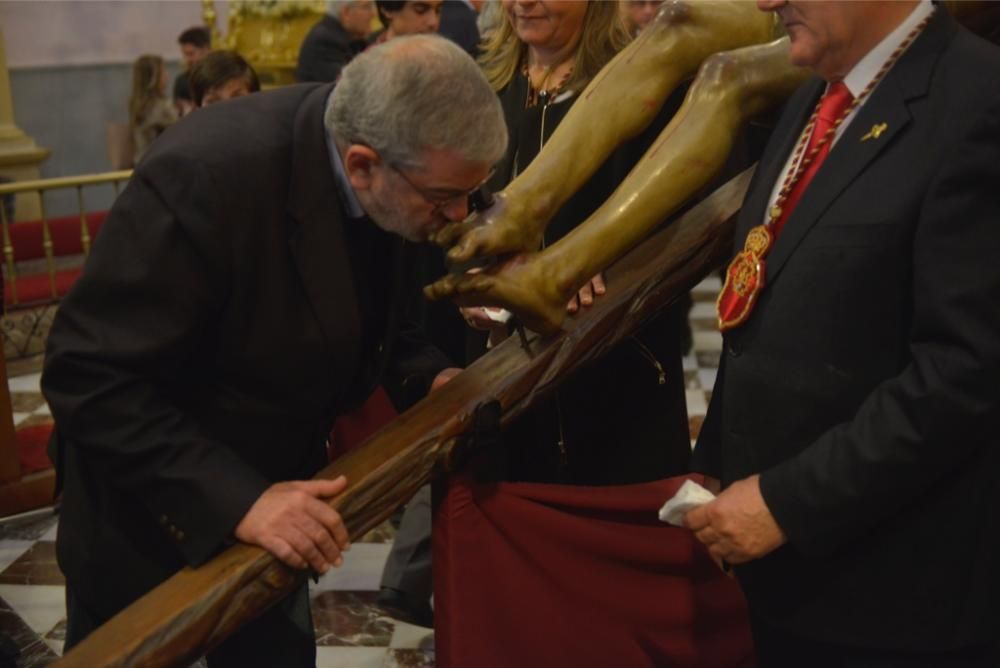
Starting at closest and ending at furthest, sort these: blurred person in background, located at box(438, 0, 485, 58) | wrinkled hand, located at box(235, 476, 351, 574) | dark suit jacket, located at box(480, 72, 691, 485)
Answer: wrinkled hand, located at box(235, 476, 351, 574), dark suit jacket, located at box(480, 72, 691, 485), blurred person in background, located at box(438, 0, 485, 58)

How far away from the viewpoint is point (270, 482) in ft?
6.43

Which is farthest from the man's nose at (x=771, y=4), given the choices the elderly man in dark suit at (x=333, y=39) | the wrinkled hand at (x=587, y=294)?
the elderly man in dark suit at (x=333, y=39)

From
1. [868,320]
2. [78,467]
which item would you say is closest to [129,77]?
[78,467]

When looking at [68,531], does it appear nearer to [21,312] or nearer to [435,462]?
[435,462]

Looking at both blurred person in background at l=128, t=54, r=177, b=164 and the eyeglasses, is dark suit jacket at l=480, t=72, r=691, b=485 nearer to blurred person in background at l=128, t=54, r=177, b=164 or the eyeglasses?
the eyeglasses

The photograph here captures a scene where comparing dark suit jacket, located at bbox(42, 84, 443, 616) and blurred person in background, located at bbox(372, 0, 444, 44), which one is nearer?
dark suit jacket, located at bbox(42, 84, 443, 616)

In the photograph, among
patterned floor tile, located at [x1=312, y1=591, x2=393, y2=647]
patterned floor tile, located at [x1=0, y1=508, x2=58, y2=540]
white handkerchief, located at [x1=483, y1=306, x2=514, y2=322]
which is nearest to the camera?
white handkerchief, located at [x1=483, y1=306, x2=514, y2=322]

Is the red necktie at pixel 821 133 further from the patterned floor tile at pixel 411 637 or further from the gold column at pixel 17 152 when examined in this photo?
the gold column at pixel 17 152

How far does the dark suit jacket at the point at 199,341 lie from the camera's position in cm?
168

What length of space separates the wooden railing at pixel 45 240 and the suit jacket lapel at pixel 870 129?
5098 millimetres

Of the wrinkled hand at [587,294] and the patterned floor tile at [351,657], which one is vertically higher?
the wrinkled hand at [587,294]

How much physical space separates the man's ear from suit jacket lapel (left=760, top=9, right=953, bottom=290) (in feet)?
1.88

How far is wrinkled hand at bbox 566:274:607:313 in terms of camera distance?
2.08m

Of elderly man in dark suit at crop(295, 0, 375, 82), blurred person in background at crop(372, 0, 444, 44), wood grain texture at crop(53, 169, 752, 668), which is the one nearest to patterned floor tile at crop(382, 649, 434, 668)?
wood grain texture at crop(53, 169, 752, 668)
